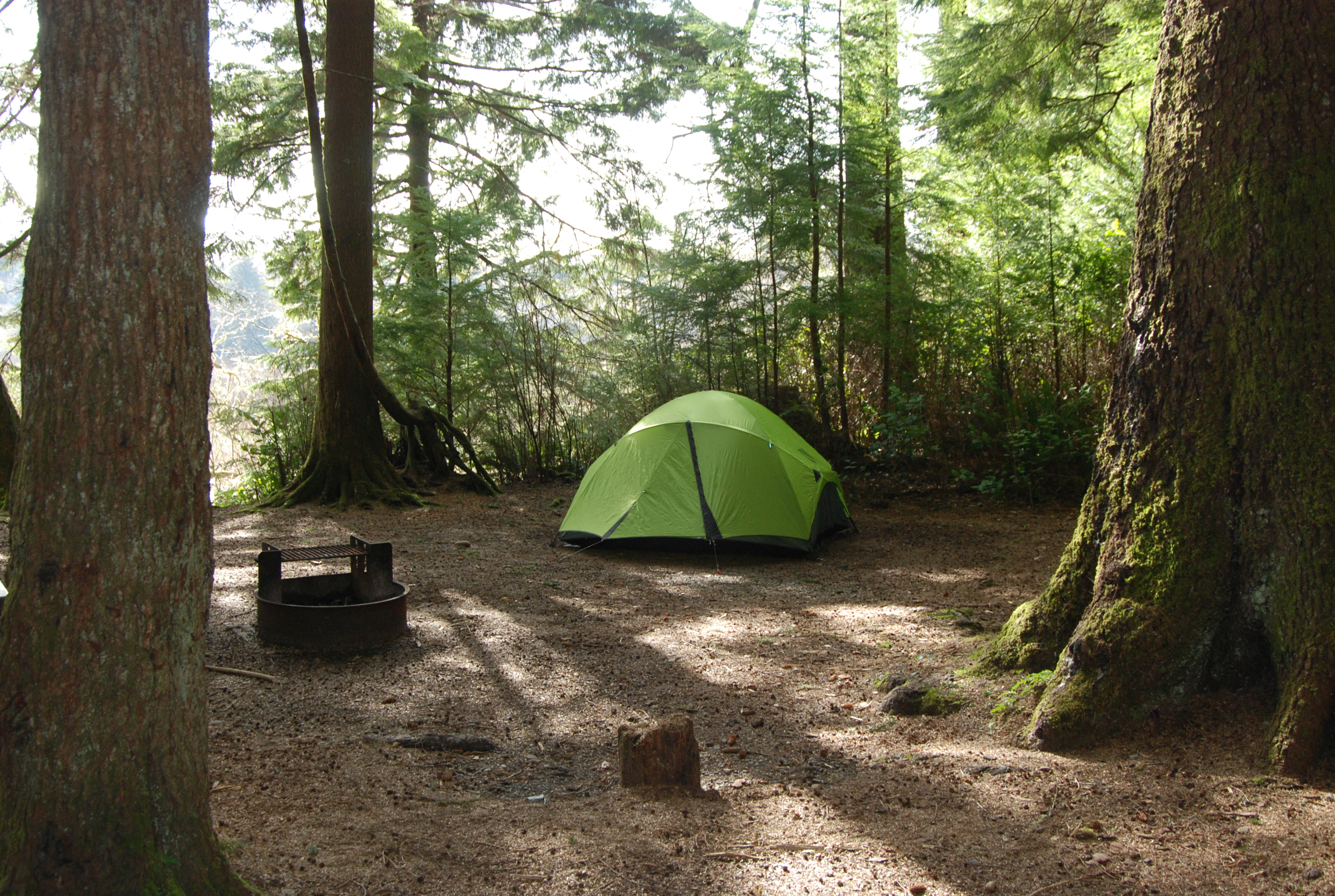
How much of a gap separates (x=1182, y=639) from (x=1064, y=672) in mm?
380

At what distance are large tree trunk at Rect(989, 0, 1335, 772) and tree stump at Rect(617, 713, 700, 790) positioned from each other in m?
1.18

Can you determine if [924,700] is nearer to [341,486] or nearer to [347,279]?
[341,486]

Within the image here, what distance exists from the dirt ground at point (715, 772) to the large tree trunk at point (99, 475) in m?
0.51

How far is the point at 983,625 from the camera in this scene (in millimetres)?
4996

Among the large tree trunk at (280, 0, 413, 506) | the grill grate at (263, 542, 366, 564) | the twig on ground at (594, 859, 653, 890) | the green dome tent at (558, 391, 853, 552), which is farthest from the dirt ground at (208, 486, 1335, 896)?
the large tree trunk at (280, 0, 413, 506)

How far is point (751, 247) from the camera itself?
10.9 m

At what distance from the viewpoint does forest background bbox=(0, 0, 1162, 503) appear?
30.2 feet

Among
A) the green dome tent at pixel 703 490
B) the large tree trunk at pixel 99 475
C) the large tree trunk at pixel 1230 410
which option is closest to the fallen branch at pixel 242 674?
the large tree trunk at pixel 99 475

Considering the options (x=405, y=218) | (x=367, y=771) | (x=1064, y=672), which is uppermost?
(x=405, y=218)

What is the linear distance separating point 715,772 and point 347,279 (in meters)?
7.57

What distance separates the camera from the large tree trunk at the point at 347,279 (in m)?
9.11

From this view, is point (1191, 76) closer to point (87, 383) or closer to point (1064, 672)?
point (1064, 672)

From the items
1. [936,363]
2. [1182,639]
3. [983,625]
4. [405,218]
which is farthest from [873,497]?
[1182,639]

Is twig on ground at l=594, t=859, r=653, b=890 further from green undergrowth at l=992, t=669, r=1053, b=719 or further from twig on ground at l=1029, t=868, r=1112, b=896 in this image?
green undergrowth at l=992, t=669, r=1053, b=719
